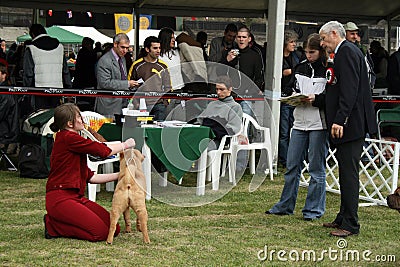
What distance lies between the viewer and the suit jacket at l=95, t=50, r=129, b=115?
8.87 m

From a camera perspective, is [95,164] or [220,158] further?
[220,158]

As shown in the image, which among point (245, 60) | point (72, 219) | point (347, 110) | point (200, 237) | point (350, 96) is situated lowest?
point (200, 237)

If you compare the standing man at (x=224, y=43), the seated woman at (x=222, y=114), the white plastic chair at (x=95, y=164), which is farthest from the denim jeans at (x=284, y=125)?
Answer: the white plastic chair at (x=95, y=164)

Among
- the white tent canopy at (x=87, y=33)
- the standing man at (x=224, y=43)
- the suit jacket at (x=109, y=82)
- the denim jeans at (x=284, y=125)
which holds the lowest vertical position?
the denim jeans at (x=284, y=125)

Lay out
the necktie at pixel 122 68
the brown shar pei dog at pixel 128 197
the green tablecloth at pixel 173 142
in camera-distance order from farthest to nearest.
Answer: the necktie at pixel 122 68 < the green tablecloth at pixel 173 142 < the brown shar pei dog at pixel 128 197

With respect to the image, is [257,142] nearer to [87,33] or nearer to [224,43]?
[224,43]

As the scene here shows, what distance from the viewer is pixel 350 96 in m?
5.66

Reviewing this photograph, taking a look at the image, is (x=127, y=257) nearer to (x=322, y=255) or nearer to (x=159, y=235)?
(x=159, y=235)

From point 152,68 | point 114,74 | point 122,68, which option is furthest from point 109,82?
point 152,68

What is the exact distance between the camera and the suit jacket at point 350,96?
18.6 ft

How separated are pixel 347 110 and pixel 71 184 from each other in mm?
2217

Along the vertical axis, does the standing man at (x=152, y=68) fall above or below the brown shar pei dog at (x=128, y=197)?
above

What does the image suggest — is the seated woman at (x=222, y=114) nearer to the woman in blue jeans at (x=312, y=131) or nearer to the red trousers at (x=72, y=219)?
the woman in blue jeans at (x=312, y=131)

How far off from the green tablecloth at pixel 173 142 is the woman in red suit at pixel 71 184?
1526mm
